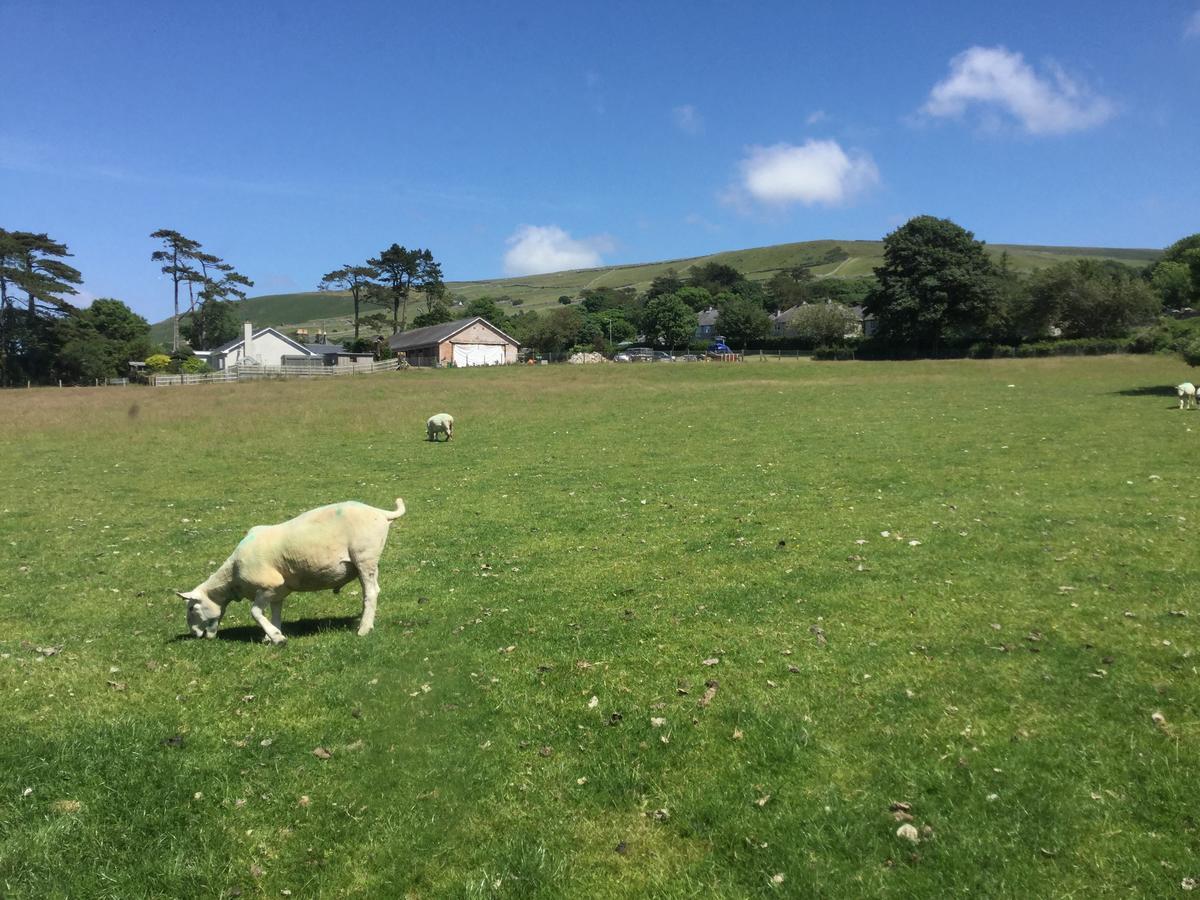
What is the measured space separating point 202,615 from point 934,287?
9817cm

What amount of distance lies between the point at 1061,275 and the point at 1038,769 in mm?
102871

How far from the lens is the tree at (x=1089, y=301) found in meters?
88.0

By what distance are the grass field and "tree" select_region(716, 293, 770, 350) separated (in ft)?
437

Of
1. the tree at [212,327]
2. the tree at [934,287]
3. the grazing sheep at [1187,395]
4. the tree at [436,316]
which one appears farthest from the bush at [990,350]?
the tree at [212,327]

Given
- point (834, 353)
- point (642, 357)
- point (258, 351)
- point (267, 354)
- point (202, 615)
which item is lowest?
point (202, 615)

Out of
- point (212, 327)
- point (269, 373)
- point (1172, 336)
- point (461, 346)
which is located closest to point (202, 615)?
point (1172, 336)

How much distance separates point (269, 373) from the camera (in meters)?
98.4

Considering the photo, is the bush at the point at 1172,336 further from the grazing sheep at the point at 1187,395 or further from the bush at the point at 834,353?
the bush at the point at 834,353

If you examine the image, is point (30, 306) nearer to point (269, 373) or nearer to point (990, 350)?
point (269, 373)

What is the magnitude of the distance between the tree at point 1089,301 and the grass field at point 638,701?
8292cm

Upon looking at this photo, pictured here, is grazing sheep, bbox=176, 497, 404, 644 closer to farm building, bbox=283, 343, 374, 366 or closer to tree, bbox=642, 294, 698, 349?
farm building, bbox=283, 343, 374, 366

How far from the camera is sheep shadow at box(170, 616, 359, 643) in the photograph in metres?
10.9

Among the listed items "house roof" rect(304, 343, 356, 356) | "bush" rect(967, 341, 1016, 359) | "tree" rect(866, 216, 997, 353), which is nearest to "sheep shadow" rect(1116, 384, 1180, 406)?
"bush" rect(967, 341, 1016, 359)

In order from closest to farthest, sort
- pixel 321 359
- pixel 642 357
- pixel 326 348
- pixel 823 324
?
pixel 321 359
pixel 823 324
pixel 642 357
pixel 326 348
